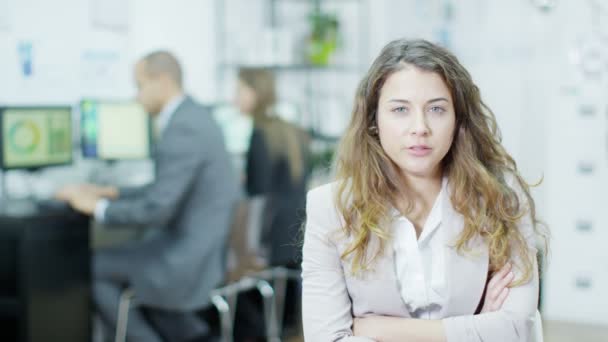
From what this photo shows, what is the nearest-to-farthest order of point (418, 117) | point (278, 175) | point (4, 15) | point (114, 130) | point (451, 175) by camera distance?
point (418, 117) < point (451, 175) < point (4, 15) < point (114, 130) < point (278, 175)

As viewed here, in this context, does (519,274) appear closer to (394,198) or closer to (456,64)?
(394,198)

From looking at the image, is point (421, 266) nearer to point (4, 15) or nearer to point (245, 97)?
point (4, 15)

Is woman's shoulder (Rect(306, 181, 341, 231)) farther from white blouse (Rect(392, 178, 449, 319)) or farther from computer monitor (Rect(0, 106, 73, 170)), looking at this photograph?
computer monitor (Rect(0, 106, 73, 170))

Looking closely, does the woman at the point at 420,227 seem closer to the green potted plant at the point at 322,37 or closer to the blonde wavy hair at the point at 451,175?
the blonde wavy hair at the point at 451,175

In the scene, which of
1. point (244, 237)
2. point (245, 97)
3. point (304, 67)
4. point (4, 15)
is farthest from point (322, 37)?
point (4, 15)

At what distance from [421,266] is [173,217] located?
1.78 meters

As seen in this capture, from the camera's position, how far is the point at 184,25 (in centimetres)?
459

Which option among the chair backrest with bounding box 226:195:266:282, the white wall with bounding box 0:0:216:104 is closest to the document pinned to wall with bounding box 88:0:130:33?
the white wall with bounding box 0:0:216:104

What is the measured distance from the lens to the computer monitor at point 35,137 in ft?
10.00

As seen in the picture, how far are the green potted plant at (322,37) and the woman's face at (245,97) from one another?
97 cm

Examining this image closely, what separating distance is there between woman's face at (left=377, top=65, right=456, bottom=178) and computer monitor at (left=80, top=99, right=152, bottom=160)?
2.39 m

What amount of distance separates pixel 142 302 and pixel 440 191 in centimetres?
181

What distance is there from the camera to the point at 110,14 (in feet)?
13.0

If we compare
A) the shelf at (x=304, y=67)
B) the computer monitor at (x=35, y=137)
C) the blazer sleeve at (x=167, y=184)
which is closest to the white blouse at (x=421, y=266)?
the blazer sleeve at (x=167, y=184)
